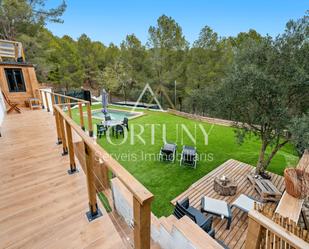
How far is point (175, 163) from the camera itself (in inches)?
272

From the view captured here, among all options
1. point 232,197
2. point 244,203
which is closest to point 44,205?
point 244,203

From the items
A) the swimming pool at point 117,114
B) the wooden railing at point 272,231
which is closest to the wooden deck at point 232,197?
the wooden railing at point 272,231

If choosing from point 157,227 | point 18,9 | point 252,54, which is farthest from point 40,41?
point 157,227

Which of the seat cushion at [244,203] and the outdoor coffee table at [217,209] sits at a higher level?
the outdoor coffee table at [217,209]

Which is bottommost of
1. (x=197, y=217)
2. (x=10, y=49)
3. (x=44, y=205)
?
(x=197, y=217)

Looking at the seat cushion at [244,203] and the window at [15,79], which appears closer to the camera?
the seat cushion at [244,203]

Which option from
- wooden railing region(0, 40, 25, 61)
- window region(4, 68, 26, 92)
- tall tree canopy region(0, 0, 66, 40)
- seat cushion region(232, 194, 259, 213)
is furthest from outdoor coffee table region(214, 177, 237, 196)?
tall tree canopy region(0, 0, 66, 40)

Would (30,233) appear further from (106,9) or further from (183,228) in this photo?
(106,9)

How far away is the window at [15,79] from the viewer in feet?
28.0

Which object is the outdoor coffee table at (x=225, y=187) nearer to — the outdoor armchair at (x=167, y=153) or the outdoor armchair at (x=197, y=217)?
the outdoor armchair at (x=197, y=217)

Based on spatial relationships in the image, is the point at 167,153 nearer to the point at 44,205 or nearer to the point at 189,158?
the point at 189,158

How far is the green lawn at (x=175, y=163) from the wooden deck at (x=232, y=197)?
0.31 m

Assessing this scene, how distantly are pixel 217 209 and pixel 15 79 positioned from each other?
35.4 ft

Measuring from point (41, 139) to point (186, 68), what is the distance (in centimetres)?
1629
